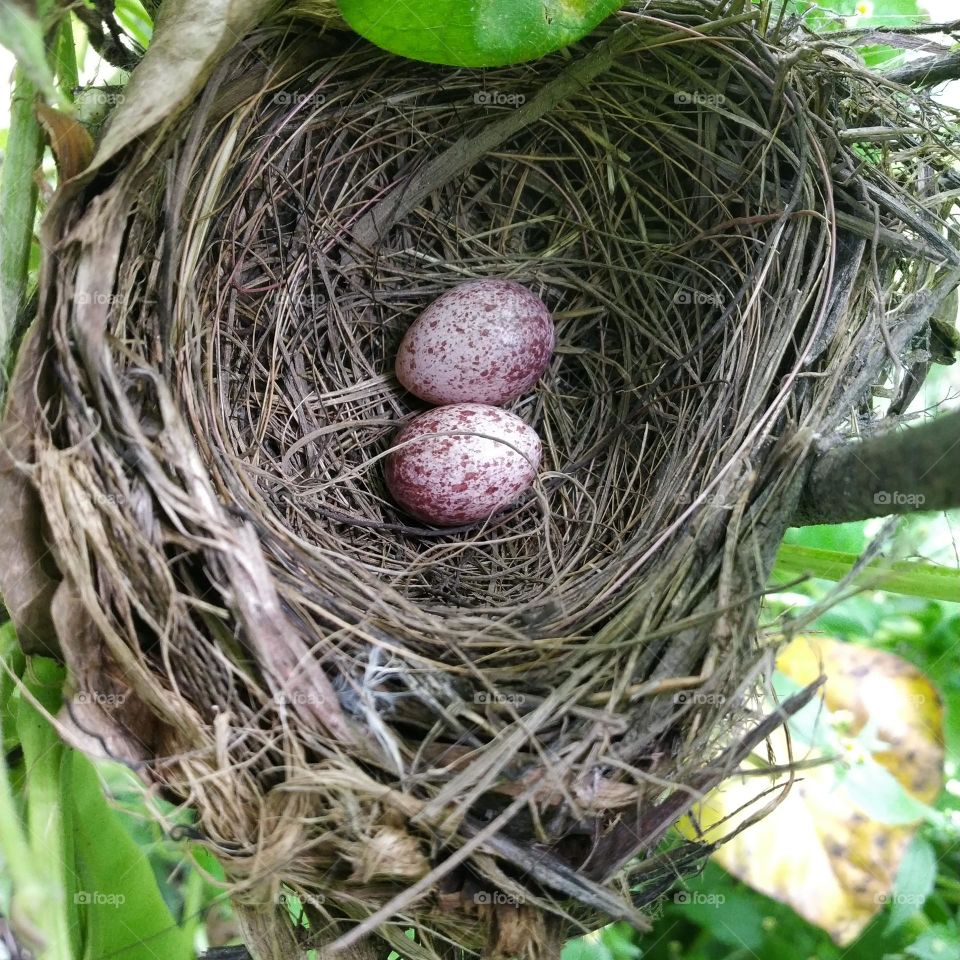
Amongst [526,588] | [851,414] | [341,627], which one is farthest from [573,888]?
[851,414]

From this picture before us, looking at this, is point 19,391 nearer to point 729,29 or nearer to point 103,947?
point 103,947

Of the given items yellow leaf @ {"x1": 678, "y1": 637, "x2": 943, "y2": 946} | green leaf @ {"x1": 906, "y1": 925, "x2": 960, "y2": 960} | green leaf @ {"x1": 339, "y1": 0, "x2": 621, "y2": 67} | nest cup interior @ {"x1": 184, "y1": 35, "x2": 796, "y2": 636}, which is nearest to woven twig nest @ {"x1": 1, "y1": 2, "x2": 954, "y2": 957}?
nest cup interior @ {"x1": 184, "y1": 35, "x2": 796, "y2": 636}

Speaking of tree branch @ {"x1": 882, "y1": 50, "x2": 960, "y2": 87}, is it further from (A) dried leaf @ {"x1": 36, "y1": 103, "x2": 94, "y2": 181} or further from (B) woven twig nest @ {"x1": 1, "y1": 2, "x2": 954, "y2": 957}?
(A) dried leaf @ {"x1": 36, "y1": 103, "x2": 94, "y2": 181}

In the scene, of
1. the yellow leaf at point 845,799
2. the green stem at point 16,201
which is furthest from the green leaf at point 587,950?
the green stem at point 16,201

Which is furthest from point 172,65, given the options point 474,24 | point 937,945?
point 937,945

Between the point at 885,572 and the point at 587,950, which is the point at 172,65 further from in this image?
the point at 587,950
